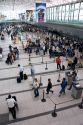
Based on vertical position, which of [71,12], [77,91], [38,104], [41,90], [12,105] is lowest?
[38,104]

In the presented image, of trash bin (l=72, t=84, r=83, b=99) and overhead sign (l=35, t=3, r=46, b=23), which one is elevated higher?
overhead sign (l=35, t=3, r=46, b=23)

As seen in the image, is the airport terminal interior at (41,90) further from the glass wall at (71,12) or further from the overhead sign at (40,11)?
the glass wall at (71,12)

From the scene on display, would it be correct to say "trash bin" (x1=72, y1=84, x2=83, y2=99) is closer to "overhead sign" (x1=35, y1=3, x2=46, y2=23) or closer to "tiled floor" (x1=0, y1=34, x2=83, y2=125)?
"tiled floor" (x1=0, y1=34, x2=83, y2=125)

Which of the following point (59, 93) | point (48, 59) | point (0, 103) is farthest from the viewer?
point (48, 59)

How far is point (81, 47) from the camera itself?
22219 millimetres

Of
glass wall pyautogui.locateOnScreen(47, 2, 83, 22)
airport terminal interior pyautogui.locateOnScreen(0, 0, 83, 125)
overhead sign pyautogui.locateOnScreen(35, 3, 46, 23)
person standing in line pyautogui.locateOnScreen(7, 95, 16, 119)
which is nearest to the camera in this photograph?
person standing in line pyautogui.locateOnScreen(7, 95, 16, 119)

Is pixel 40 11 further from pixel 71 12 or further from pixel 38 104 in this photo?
pixel 38 104

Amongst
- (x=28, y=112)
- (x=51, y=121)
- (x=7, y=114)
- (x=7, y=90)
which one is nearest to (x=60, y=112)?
(x=51, y=121)

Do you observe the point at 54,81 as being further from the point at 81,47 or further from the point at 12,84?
the point at 81,47

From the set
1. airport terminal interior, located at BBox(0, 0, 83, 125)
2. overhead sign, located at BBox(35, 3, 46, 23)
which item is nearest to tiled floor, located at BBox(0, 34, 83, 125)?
airport terminal interior, located at BBox(0, 0, 83, 125)

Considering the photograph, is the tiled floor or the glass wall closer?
the tiled floor

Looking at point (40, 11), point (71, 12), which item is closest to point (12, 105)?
point (40, 11)

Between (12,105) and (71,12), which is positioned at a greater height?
(71,12)

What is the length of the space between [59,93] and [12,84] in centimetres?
353
